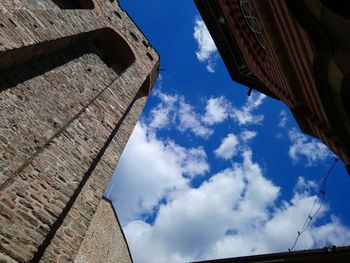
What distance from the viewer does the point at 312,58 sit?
4.02 meters

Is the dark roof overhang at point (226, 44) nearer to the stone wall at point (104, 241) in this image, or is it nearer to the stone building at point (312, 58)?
the stone building at point (312, 58)

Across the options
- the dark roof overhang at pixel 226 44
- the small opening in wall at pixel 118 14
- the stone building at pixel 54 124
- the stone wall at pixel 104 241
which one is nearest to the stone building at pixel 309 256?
the stone building at pixel 54 124

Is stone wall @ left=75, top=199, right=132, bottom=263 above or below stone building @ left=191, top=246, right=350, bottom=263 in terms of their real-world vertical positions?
above

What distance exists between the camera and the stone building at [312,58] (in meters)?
3.45

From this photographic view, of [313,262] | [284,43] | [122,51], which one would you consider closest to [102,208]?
[122,51]

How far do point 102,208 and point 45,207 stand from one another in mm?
8593

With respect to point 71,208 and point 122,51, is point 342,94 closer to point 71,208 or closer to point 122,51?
point 71,208

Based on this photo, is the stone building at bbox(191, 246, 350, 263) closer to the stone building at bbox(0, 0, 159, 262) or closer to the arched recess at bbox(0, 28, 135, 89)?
the stone building at bbox(0, 0, 159, 262)

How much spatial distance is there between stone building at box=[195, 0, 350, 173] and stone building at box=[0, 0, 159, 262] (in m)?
4.10

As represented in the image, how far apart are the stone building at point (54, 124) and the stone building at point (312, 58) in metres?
4.10

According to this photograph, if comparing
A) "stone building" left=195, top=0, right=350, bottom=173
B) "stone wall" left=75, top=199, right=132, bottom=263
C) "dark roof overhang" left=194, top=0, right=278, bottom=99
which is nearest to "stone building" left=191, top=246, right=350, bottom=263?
"stone building" left=195, top=0, right=350, bottom=173

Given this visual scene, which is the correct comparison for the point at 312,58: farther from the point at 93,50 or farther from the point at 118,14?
the point at 118,14

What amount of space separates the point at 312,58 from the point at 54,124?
16.5 ft

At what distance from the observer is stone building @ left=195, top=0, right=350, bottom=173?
345 cm
